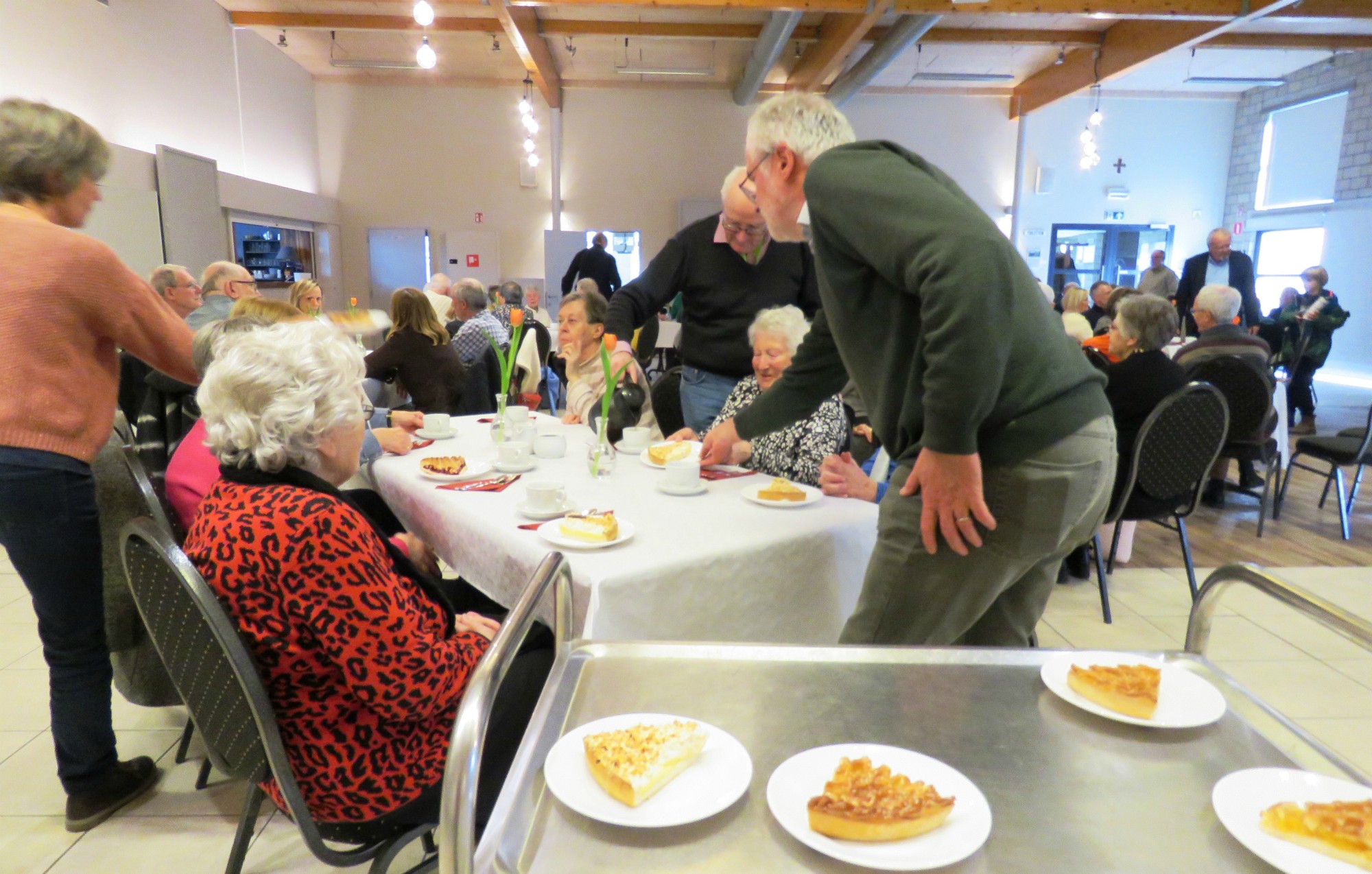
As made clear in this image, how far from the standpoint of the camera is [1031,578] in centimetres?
144

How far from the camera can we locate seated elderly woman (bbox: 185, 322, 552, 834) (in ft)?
3.82

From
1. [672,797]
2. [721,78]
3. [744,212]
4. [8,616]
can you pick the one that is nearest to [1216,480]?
[744,212]

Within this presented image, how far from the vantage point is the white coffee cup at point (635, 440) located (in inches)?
99.5

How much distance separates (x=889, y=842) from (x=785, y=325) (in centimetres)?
196

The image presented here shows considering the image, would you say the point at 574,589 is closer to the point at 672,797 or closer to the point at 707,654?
the point at 707,654

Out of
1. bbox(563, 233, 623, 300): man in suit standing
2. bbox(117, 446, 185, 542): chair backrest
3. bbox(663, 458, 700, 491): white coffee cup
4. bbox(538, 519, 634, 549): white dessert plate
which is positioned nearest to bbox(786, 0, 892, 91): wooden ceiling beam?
bbox(563, 233, 623, 300): man in suit standing

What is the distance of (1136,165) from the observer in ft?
37.9

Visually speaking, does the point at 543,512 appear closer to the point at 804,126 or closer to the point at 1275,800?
the point at 804,126

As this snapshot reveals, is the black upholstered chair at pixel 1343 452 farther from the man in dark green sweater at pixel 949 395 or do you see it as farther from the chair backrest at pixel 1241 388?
the man in dark green sweater at pixel 949 395

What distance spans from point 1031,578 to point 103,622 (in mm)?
2060

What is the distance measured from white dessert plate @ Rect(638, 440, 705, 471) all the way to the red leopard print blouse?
1013mm

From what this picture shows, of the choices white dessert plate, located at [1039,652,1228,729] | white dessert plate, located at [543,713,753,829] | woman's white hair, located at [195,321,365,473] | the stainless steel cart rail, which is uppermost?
woman's white hair, located at [195,321,365,473]

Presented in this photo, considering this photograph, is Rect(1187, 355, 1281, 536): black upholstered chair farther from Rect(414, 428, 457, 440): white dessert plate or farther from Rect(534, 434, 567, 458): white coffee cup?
Rect(414, 428, 457, 440): white dessert plate

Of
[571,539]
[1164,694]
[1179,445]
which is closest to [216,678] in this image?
[571,539]
